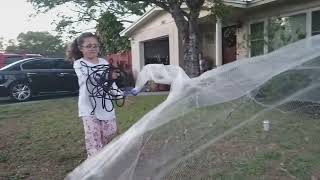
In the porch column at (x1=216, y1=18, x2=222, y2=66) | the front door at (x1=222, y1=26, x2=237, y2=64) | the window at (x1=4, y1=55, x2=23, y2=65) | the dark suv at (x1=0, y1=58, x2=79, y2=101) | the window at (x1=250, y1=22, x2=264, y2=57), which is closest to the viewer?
the window at (x1=250, y1=22, x2=264, y2=57)

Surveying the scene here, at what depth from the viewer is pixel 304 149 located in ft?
12.2

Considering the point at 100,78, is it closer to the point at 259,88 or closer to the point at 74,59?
the point at 74,59

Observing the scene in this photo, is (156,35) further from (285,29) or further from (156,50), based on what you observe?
(285,29)

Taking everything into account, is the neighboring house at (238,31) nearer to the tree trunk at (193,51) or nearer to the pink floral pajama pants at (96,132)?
the tree trunk at (193,51)

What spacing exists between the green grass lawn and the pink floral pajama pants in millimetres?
1161

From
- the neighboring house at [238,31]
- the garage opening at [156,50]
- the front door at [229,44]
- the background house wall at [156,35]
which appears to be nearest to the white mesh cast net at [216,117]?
the neighboring house at [238,31]

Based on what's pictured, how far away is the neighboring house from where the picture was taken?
39.6 ft

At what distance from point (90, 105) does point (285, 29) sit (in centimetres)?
938

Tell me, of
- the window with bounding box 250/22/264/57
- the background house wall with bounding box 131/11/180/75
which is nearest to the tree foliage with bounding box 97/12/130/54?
the background house wall with bounding box 131/11/180/75

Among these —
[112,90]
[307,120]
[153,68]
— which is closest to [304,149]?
[307,120]

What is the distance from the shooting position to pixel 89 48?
4.17 meters

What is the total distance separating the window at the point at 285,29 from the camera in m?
10.3

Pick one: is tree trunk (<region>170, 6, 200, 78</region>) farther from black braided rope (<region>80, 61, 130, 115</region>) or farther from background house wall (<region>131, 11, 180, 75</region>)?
black braided rope (<region>80, 61, 130, 115</region>)

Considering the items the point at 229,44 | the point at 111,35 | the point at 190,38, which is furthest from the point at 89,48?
the point at 111,35
